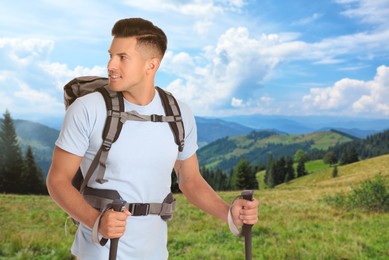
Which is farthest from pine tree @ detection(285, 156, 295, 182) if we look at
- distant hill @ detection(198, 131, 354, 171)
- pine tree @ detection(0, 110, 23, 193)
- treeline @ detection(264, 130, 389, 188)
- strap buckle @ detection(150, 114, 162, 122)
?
distant hill @ detection(198, 131, 354, 171)

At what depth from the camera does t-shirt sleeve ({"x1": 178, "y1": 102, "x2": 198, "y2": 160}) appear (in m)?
2.81

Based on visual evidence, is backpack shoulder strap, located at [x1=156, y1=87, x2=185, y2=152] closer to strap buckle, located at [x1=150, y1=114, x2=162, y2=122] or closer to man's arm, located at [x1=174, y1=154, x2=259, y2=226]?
strap buckle, located at [x1=150, y1=114, x2=162, y2=122]

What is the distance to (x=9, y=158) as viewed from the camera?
125ft

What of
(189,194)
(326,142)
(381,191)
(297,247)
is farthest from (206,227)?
(326,142)

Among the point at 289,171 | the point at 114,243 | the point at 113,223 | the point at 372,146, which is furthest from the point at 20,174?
the point at 372,146

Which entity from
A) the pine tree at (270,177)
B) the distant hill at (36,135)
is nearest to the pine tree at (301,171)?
the pine tree at (270,177)

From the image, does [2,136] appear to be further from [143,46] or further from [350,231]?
[143,46]

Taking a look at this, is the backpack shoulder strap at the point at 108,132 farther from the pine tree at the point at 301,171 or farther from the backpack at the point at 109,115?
the pine tree at the point at 301,171

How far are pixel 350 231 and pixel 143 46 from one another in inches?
582

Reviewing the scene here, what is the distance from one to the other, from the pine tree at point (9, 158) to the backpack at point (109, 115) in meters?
33.2

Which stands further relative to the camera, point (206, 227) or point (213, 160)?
point (213, 160)

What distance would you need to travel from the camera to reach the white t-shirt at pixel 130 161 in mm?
2408

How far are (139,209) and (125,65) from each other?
2.23 ft

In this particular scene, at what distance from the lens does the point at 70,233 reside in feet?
50.1
